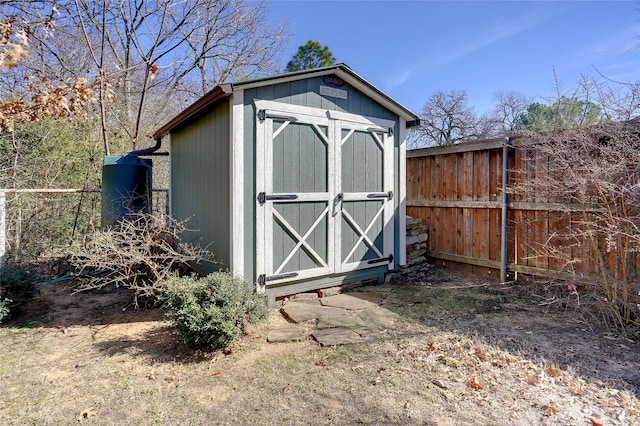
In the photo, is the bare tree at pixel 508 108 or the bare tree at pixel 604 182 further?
the bare tree at pixel 508 108

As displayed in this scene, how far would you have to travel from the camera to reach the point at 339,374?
2576 mm

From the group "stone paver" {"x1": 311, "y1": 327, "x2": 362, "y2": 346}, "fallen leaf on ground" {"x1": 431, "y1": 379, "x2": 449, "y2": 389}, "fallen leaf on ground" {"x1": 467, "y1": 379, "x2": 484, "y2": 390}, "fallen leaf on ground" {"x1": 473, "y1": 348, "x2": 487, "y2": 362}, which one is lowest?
"fallen leaf on ground" {"x1": 431, "y1": 379, "x2": 449, "y2": 389}

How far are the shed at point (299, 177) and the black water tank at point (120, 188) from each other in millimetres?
955

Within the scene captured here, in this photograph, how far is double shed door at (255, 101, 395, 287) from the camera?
3.96m

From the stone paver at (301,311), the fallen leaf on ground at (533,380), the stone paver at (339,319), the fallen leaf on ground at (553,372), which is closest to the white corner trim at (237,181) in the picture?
the stone paver at (301,311)

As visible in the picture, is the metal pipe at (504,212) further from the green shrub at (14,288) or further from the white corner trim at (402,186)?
the green shrub at (14,288)

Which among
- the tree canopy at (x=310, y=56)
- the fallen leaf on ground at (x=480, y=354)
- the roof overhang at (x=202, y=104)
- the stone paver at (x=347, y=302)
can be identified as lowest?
the fallen leaf on ground at (x=480, y=354)

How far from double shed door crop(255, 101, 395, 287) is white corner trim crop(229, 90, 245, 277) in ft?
0.60

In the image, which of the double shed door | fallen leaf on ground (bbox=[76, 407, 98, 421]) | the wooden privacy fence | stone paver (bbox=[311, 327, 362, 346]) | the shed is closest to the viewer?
fallen leaf on ground (bbox=[76, 407, 98, 421])

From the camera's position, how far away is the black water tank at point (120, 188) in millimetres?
5375

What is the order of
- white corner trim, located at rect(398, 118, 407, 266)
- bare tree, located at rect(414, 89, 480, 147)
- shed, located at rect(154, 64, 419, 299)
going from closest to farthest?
1. shed, located at rect(154, 64, 419, 299)
2. white corner trim, located at rect(398, 118, 407, 266)
3. bare tree, located at rect(414, 89, 480, 147)

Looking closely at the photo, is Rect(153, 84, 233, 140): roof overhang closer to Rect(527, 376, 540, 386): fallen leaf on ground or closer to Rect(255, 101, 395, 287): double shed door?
Rect(255, 101, 395, 287): double shed door

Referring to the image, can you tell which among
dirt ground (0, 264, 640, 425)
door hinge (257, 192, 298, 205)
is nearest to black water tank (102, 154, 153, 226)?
dirt ground (0, 264, 640, 425)

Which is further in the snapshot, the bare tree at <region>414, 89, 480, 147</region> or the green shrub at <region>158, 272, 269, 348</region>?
the bare tree at <region>414, 89, 480, 147</region>
